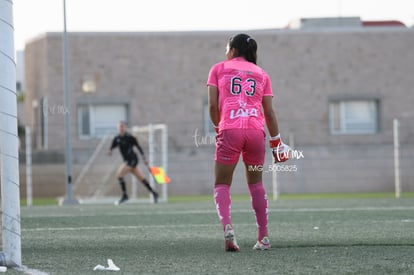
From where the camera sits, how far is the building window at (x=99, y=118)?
36.2 m

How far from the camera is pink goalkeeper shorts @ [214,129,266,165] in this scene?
924 cm

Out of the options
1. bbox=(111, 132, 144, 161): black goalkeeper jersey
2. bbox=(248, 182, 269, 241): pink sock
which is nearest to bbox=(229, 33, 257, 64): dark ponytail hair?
bbox=(248, 182, 269, 241): pink sock

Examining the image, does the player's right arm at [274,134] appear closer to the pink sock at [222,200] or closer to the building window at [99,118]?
the pink sock at [222,200]

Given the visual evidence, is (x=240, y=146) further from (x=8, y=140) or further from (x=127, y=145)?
(x=127, y=145)

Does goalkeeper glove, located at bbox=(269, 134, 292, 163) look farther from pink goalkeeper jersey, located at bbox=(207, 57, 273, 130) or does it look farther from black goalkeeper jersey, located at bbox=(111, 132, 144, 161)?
black goalkeeper jersey, located at bbox=(111, 132, 144, 161)

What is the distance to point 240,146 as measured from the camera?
9273 mm

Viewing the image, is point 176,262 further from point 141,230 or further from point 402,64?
point 402,64

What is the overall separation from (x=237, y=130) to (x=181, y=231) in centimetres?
272

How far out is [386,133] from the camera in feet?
126

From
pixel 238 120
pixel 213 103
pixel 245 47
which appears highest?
pixel 245 47

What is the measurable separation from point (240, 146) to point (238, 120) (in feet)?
0.72

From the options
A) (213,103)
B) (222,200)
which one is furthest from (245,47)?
(222,200)

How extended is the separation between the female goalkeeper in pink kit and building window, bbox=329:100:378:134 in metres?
29.5

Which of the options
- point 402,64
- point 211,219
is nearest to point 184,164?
point 402,64
